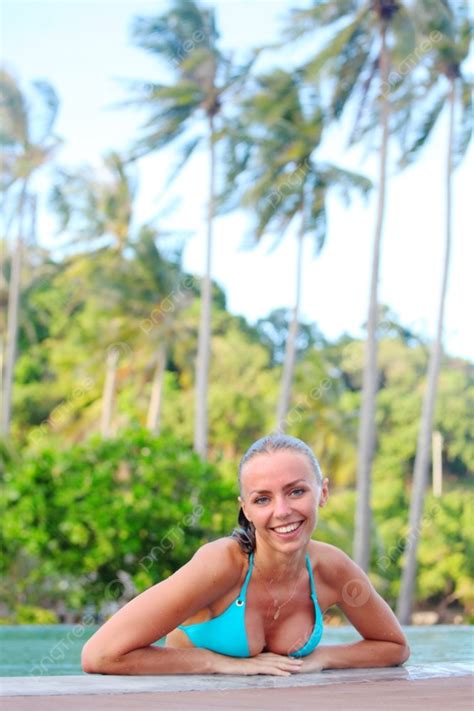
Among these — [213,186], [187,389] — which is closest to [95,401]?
[187,389]

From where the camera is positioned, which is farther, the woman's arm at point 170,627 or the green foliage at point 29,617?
the green foliage at point 29,617

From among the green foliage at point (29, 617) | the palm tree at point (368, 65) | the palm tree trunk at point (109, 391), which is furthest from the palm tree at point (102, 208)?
the green foliage at point (29, 617)

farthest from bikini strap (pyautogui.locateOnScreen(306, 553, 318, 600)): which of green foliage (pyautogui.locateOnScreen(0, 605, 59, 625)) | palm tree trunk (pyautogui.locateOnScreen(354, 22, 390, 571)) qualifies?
palm tree trunk (pyautogui.locateOnScreen(354, 22, 390, 571))

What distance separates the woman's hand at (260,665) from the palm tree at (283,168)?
2250 cm

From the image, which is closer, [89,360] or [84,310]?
[89,360]

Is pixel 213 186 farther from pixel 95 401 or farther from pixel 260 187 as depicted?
pixel 95 401

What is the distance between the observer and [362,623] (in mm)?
3623

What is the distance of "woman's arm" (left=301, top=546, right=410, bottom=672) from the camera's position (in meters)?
3.53

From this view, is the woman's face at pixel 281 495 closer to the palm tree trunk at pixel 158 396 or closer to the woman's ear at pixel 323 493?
the woman's ear at pixel 323 493

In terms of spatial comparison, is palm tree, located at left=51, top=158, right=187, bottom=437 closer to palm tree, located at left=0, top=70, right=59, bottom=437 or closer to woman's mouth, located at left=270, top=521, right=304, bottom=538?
palm tree, located at left=0, top=70, right=59, bottom=437

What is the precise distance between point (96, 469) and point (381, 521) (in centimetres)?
2047

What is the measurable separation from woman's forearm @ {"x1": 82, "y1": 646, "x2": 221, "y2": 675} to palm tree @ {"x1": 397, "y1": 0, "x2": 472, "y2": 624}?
1900cm

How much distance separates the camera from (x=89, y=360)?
35438mm

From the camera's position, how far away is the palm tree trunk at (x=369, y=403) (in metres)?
20.9
